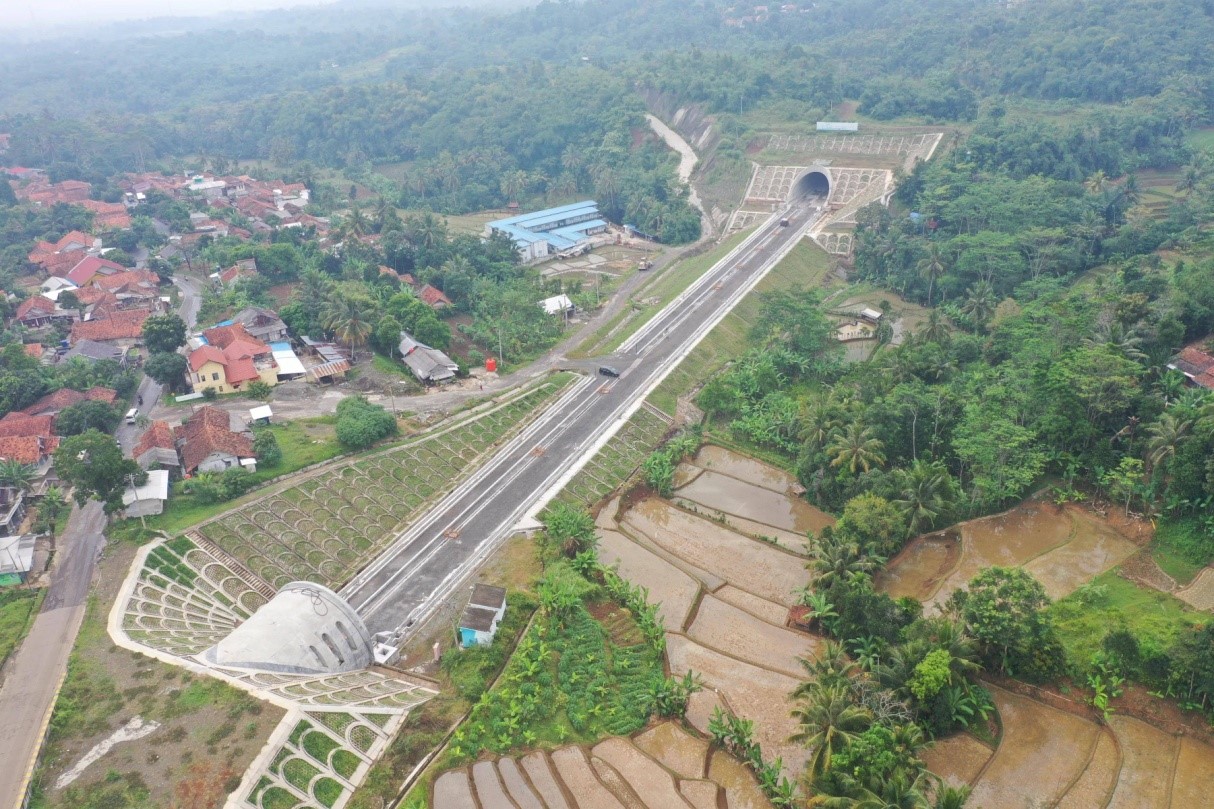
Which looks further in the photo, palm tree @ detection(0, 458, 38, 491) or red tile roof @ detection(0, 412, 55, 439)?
red tile roof @ detection(0, 412, 55, 439)

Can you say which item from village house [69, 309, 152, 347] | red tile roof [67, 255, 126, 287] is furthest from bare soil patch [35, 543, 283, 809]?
red tile roof [67, 255, 126, 287]

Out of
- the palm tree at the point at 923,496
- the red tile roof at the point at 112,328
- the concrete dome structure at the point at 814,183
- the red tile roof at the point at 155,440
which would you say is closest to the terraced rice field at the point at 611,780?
the palm tree at the point at 923,496

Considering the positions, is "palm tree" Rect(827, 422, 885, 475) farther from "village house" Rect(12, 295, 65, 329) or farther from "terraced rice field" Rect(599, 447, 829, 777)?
"village house" Rect(12, 295, 65, 329)

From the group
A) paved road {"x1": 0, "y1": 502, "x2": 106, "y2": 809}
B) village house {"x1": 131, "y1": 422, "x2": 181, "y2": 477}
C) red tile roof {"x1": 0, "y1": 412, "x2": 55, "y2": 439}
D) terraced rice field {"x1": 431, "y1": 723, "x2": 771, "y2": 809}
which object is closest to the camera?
paved road {"x1": 0, "y1": 502, "x2": 106, "y2": 809}

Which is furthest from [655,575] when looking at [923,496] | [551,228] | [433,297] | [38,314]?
[551,228]

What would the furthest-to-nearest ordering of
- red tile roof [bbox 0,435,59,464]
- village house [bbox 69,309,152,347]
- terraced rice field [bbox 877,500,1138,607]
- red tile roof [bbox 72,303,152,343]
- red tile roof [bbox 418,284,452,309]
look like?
red tile roof [bbox 418,284,452,309] < red tile roof [bbox 72,303,152,343] < village house [bbox 69,309,152,347] < red tile roof [bbox 0,435,59,464] < terraced rice field [bbox 877,500,1138,607]

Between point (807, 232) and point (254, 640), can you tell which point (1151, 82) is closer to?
point (807, 232)

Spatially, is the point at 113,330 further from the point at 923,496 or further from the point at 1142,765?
the point at 1142,765
